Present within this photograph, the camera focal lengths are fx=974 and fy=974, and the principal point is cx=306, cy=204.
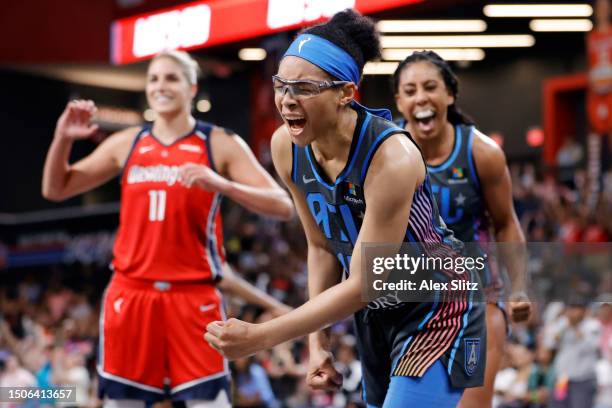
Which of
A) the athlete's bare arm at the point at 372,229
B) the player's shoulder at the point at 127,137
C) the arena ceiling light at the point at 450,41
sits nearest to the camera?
the athlete's bare arm at the point at 372,229

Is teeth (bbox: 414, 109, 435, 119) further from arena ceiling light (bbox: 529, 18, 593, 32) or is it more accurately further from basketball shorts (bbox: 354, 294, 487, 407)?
arena ceiling light (bbox: 529, 18, 593, 32)

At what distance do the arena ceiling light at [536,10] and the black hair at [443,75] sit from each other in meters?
9.97

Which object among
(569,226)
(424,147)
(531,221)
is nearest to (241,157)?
(424,147)

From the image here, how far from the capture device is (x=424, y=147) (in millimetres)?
4957

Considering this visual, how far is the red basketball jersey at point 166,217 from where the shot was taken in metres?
5.00

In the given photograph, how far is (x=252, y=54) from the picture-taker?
19891 millimetres

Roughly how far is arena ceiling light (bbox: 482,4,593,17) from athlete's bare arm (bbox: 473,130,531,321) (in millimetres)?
10172

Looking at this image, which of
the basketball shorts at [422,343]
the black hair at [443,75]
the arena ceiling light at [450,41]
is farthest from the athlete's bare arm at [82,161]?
the arena ceiling light at [450,41]

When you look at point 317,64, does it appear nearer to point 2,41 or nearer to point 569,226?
point 569,226

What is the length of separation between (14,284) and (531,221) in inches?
403

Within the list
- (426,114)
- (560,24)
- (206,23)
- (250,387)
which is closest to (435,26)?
(560,24)

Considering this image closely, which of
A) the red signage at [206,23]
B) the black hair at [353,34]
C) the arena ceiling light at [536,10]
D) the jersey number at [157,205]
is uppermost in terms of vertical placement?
the arena ceiling light at [536,10]

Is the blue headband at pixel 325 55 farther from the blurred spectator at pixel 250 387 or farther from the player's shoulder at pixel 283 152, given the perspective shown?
the blurred spectator at pixel 250 387

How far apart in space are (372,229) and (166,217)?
1.96 metres
